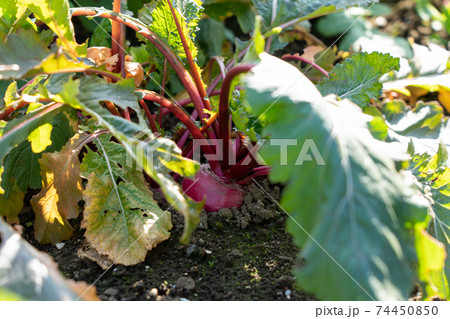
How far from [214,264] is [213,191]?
23cm

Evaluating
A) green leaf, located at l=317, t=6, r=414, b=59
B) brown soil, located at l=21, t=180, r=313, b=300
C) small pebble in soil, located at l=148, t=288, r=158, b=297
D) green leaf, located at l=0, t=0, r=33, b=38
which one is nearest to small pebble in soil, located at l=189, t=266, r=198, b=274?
brown soil, located at l=21, t=180, r=313, b=300

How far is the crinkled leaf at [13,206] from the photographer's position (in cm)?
116

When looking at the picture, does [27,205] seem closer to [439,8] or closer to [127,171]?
[127,171]

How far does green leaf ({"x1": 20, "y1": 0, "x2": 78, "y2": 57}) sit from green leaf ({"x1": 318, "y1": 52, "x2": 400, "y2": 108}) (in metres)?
0.67

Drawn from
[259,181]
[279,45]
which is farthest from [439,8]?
[259,181]

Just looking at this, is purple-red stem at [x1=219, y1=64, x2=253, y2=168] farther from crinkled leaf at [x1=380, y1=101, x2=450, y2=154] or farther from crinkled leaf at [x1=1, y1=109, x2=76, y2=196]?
crinkled leaf at [x1=380, y1=101, x2=450, y2=154]

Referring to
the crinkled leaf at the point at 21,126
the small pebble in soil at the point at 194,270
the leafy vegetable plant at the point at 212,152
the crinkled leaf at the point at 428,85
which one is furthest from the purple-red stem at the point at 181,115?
the crinkled leaf at the point at 428,85

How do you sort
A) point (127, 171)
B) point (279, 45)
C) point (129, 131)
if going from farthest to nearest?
point (279, 45) < point (127, 171) < point (129, 131)

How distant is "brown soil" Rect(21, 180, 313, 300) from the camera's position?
0.94m

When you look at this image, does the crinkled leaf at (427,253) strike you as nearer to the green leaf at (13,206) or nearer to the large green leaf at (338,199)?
the large green leaf at (338,199)

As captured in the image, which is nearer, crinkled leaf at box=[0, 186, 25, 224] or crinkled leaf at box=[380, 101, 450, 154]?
crinkled leaf at box=[0, 186, 25, 224]

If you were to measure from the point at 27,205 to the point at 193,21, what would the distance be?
2.35ft

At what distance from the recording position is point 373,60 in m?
1.17

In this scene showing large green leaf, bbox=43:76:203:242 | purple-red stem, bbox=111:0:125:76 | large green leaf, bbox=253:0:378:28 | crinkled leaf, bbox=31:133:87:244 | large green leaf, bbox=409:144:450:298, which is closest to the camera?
large green leaf, bbox=43:76:203:242
